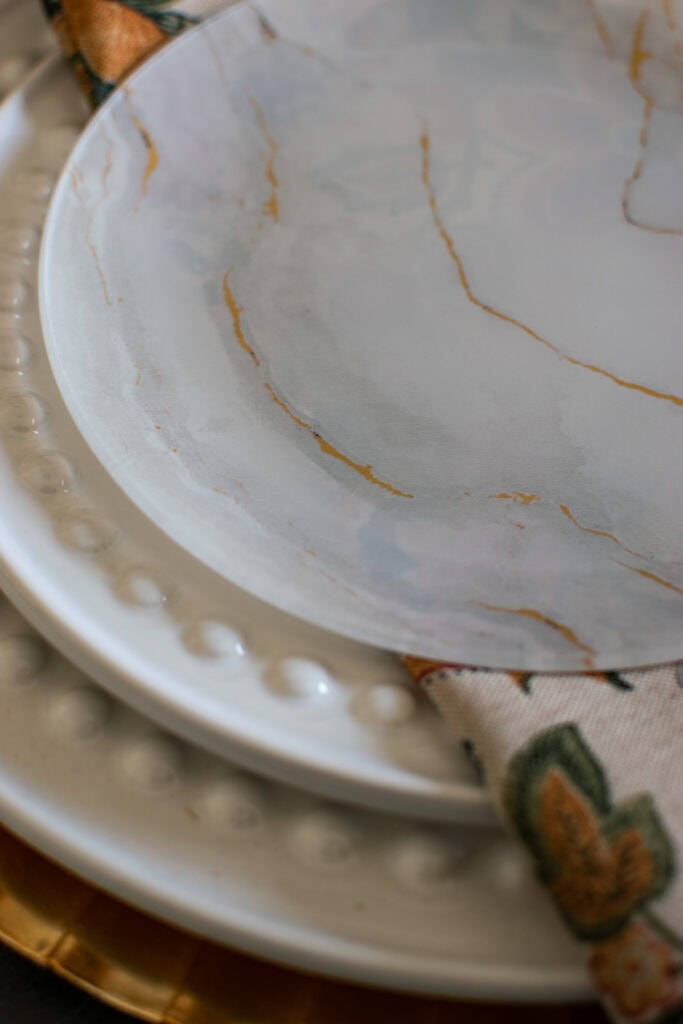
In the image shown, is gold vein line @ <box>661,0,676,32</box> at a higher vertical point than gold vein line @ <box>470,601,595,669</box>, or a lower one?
higher

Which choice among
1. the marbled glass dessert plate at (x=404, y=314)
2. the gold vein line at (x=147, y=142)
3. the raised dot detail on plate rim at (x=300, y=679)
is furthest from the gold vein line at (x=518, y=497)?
the gold vein line at (x=147, y=142)

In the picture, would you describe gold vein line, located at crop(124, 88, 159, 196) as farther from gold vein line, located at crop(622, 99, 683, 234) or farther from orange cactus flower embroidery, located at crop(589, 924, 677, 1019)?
orange cactus flower embroidery, located at crop(589, 924, 677, 1019)

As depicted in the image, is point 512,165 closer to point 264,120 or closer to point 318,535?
point 264,120

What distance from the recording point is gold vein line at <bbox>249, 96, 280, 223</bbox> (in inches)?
18.8

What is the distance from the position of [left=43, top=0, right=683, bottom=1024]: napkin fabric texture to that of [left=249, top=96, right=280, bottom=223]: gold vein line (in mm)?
258

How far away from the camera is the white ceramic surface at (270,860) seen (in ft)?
0.93

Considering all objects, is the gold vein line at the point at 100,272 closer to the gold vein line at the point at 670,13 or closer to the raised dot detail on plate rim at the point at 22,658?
the raised dot detail on plate rim at the point at 22,658

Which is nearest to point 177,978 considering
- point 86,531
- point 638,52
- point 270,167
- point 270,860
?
point 270,860

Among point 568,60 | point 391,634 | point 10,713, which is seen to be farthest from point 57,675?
point 568,60

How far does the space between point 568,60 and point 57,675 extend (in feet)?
1.43

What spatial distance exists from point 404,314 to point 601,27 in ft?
0.80

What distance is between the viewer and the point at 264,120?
1.69 ft

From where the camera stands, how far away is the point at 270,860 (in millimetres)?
306

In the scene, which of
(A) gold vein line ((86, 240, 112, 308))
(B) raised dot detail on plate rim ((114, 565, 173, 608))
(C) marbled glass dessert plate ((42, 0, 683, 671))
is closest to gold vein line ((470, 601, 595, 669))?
(C) marbled glass dessert plate ((42, 0, 683, 671))
